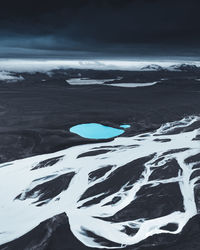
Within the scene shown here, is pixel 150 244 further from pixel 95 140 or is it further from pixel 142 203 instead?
pixel 95 140

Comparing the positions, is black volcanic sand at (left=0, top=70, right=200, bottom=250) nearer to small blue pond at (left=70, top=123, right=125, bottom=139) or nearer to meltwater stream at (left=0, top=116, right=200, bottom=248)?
meltwater stream at (left=0, top=116, right=200, bottom=248)

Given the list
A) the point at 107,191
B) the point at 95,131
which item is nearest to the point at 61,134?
the point at 95,131

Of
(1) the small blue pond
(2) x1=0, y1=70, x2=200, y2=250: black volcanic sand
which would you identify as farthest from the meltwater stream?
(1) the small blue pond

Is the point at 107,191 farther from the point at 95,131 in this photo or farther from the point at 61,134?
the point at 95,131

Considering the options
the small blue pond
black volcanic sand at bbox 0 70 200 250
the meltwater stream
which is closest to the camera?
black volcanic sand at bbox 0 70 200 250

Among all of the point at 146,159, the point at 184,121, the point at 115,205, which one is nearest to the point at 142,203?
the point at 115,205

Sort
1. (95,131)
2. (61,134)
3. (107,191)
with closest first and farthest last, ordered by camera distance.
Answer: (107,191) < (61,134) < (95,131)

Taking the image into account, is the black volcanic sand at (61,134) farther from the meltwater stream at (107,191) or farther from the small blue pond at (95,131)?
the small blue pond at (95,131)
